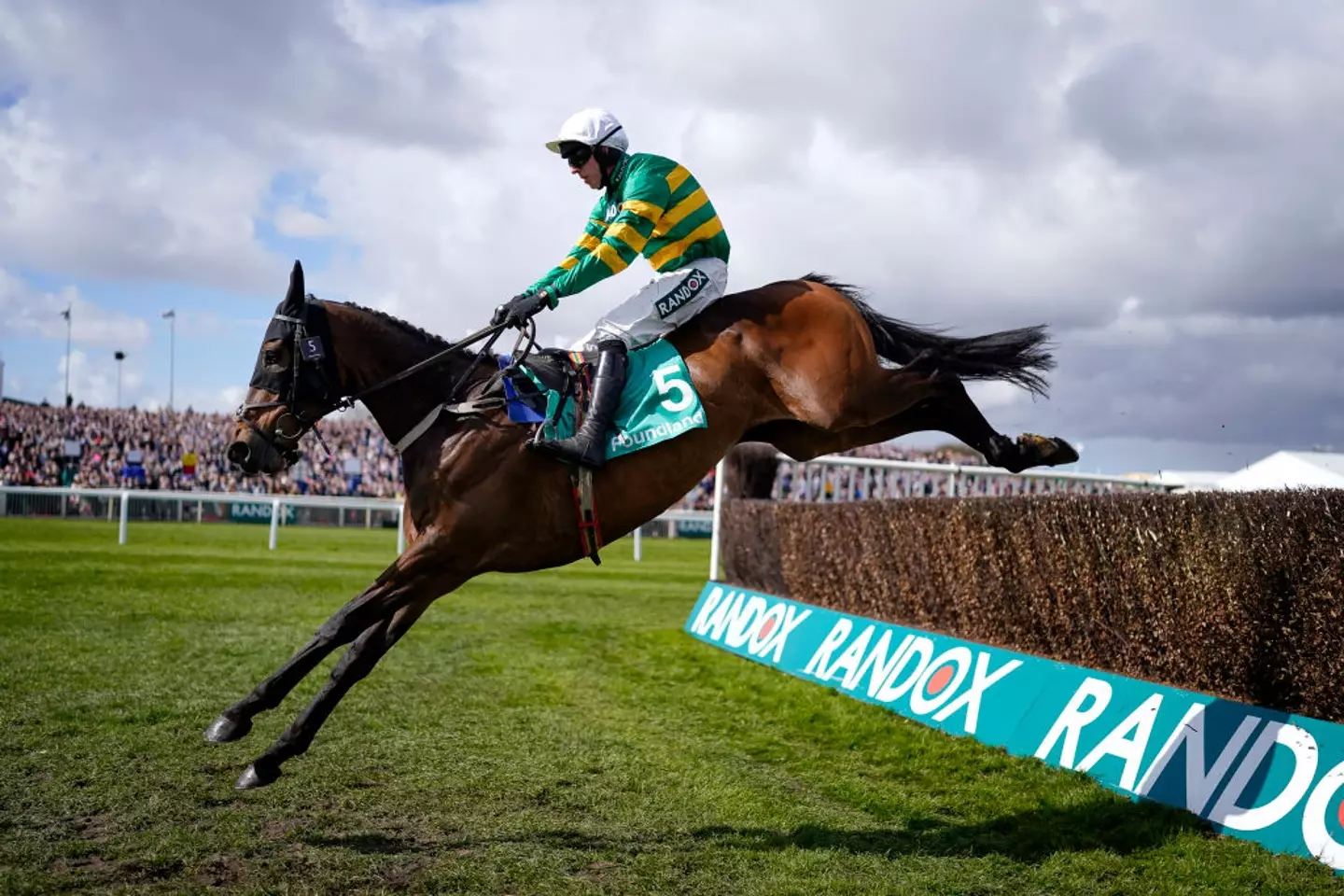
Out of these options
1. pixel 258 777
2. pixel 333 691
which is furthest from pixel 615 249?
pixel 258 777

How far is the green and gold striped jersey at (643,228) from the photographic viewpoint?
4.93 meters

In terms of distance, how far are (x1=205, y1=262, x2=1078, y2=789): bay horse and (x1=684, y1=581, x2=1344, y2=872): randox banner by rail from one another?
1497 mm

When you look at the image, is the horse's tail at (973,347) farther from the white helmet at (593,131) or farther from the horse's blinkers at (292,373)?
the horse's blinkers at (292,373)

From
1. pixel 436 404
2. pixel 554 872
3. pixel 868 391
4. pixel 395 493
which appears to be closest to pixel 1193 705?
pixel 868 391

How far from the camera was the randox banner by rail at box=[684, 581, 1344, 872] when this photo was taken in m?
4.55

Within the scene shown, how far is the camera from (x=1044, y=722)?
6.16 m

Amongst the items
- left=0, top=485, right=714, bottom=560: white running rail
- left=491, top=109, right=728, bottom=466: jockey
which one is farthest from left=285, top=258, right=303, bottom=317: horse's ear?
left=0, top=485, right=714, bottom=560: white running rail

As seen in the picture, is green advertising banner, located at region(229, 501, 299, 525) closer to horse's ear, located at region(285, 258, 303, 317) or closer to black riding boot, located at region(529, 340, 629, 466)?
horse's ear, located at region(285, 258, 303, 317)

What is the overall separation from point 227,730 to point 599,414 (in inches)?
86.6

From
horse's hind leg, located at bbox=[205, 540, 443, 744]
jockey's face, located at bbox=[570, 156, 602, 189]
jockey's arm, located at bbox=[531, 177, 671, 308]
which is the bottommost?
horse's hind leg, located at bbox=[205, 540, 443, 744]

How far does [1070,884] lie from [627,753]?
3.02 meters

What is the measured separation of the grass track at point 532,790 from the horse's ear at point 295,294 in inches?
97.2

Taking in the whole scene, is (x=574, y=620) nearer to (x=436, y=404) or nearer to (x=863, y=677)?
(x=863, y=677)

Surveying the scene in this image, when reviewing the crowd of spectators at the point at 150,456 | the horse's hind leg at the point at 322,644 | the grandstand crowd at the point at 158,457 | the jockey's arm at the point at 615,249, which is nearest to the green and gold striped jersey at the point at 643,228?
the jockey's arm at the point at 615,249
